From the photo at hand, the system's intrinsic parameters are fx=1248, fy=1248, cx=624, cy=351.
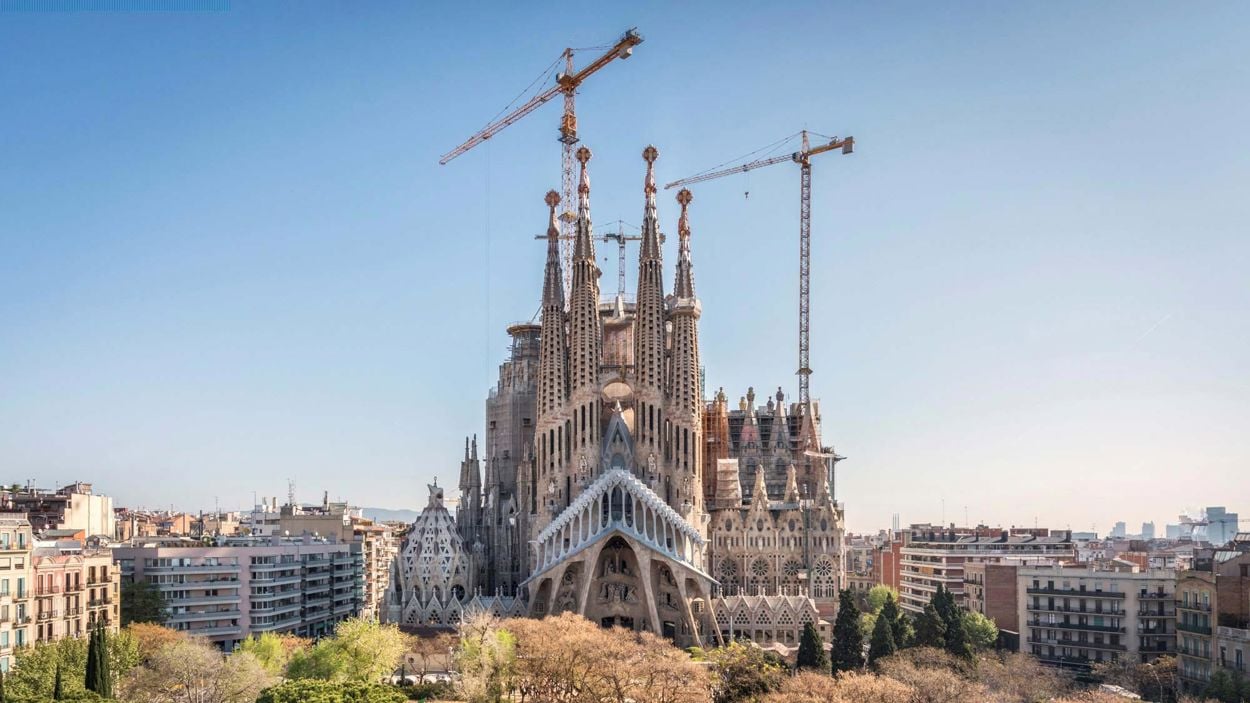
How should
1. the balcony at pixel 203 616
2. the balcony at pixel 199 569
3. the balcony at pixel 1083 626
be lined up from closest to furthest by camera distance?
1. the balcony at pixel 1083 626
2. the balcony at pixel 199 569
3. the balcony at pixel 203 616

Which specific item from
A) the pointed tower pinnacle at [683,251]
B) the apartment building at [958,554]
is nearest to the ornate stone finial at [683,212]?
the pointed tower pinnacle at [683,251]

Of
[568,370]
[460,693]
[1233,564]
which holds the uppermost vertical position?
[568,370]

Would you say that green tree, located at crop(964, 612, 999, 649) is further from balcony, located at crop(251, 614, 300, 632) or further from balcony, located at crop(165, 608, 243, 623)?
balcony, located at crop(165, 608, 243, 623)

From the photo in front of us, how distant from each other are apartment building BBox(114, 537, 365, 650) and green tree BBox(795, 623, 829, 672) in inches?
1635

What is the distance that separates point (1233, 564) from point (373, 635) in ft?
161

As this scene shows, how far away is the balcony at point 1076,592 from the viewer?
85.3 meters

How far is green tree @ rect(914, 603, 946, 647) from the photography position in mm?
76125

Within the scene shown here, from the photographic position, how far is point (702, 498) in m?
110

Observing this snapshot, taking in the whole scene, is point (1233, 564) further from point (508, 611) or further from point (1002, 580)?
point (508, 611)

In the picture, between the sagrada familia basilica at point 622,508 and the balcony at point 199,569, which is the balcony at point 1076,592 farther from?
the balcony at point 199,569

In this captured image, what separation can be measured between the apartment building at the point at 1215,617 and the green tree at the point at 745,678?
79.5 ft

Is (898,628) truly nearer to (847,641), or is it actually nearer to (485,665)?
(847,641)

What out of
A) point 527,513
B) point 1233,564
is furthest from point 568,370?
point 1233,564

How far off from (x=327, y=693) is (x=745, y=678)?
21.7 m
